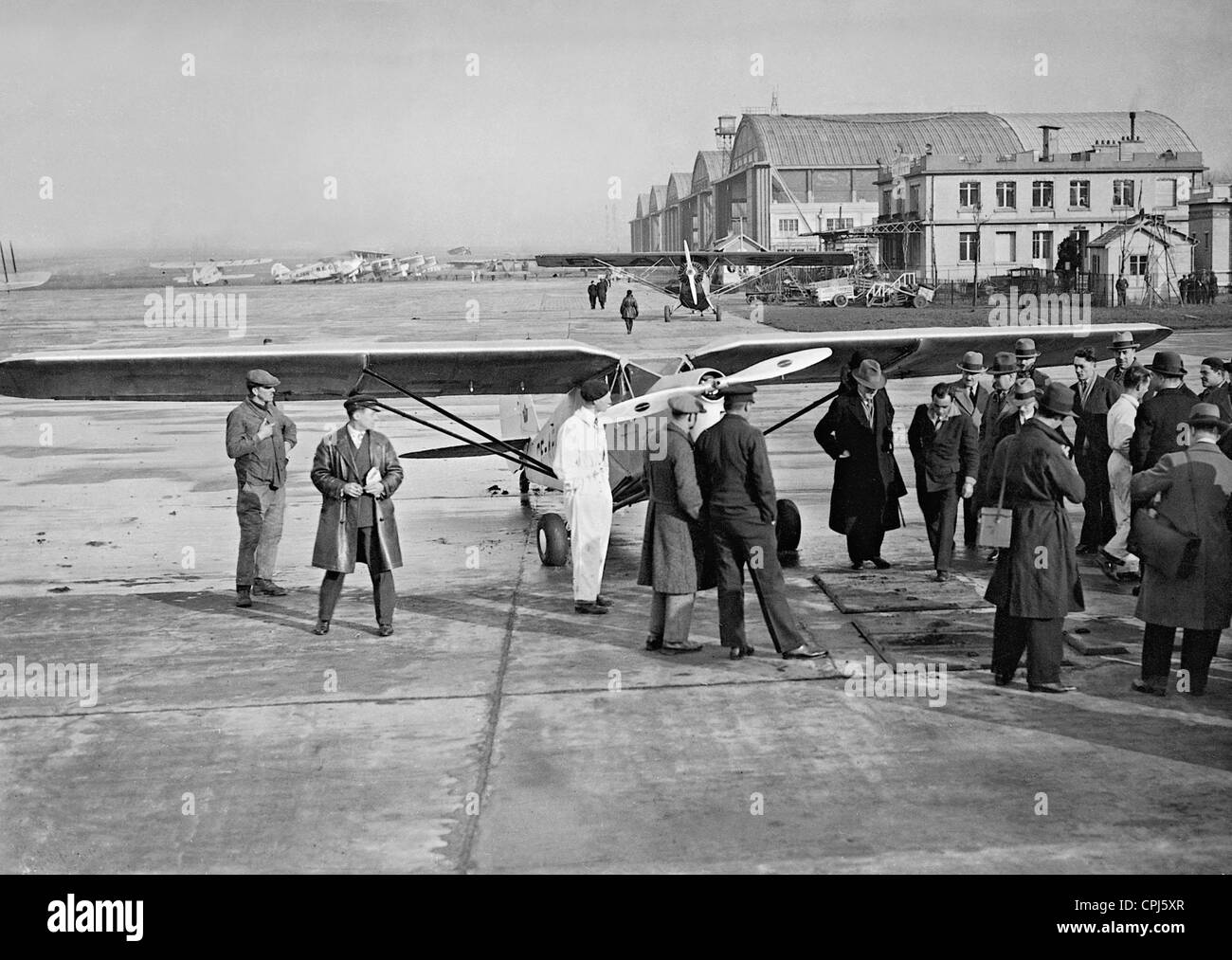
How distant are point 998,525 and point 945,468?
297 cm

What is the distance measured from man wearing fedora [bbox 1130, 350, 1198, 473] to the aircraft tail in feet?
21.2

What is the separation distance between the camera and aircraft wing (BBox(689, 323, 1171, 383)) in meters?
12.7

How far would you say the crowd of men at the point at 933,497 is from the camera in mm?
7438

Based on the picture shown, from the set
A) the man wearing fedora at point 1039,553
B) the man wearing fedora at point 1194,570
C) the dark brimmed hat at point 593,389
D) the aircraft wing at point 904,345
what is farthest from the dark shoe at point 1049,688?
the aircraft wing at point 904,345

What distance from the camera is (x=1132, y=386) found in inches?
397

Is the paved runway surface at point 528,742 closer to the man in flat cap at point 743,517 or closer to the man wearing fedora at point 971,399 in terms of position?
the man in flat cap at point 743,517

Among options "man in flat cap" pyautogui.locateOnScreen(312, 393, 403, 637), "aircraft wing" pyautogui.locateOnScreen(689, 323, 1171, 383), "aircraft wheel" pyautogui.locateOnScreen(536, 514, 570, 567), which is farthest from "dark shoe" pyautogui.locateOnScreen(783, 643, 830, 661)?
"aircraft wing" pyautogui.locateOnScreen(689, 323, 1171, 383)

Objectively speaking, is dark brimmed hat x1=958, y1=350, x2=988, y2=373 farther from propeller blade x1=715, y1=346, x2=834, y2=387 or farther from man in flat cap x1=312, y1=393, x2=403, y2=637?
man in flat cap x1=312, y1=393, x2=403, y2=637

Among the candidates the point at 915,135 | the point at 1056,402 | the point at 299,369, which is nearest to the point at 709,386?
the point at 1056,402

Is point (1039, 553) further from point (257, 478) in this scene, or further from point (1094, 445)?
point (257, 478)

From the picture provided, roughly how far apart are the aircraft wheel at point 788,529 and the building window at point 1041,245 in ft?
199

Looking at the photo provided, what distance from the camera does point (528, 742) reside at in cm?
703

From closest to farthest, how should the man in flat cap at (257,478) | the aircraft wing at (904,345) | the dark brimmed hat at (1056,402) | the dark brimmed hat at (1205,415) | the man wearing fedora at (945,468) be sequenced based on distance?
the dark brimmed hat at (1205,415), the dark brimmed hat at (1056,402), the man in flat cap at (257,478), the man wearing fedora at (945,468), the aircraft wing at (904,345)

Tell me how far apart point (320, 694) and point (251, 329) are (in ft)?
145
